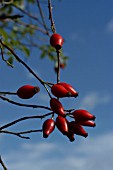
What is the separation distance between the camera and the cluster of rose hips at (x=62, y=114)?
65.6 inches

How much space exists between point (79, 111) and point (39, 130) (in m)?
0.23

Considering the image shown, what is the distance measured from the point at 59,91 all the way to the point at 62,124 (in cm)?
14

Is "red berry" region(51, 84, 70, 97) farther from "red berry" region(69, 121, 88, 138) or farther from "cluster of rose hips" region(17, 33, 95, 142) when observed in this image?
"red berry" region(69, 121, 88, 138)

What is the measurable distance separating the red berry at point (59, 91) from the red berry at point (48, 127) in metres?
0.12

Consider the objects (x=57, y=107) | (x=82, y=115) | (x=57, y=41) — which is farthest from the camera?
(x=57, y=41)

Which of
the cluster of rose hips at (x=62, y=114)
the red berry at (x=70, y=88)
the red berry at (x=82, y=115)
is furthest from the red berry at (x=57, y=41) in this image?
the red berry at (x=82, y=115)

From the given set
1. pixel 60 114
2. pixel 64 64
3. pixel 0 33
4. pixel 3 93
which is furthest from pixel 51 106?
pixel 64 64

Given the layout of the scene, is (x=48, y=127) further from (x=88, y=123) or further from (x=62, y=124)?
(x=88, y=123)

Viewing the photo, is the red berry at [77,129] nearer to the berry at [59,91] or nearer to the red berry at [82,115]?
the red berry at [82,115]

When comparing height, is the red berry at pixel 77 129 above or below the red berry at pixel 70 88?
below

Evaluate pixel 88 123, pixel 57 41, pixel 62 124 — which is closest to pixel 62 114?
pixel 62 124

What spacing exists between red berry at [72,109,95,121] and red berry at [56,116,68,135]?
2.6 inches

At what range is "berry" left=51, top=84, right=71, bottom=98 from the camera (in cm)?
167

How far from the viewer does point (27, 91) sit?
1764 mm
